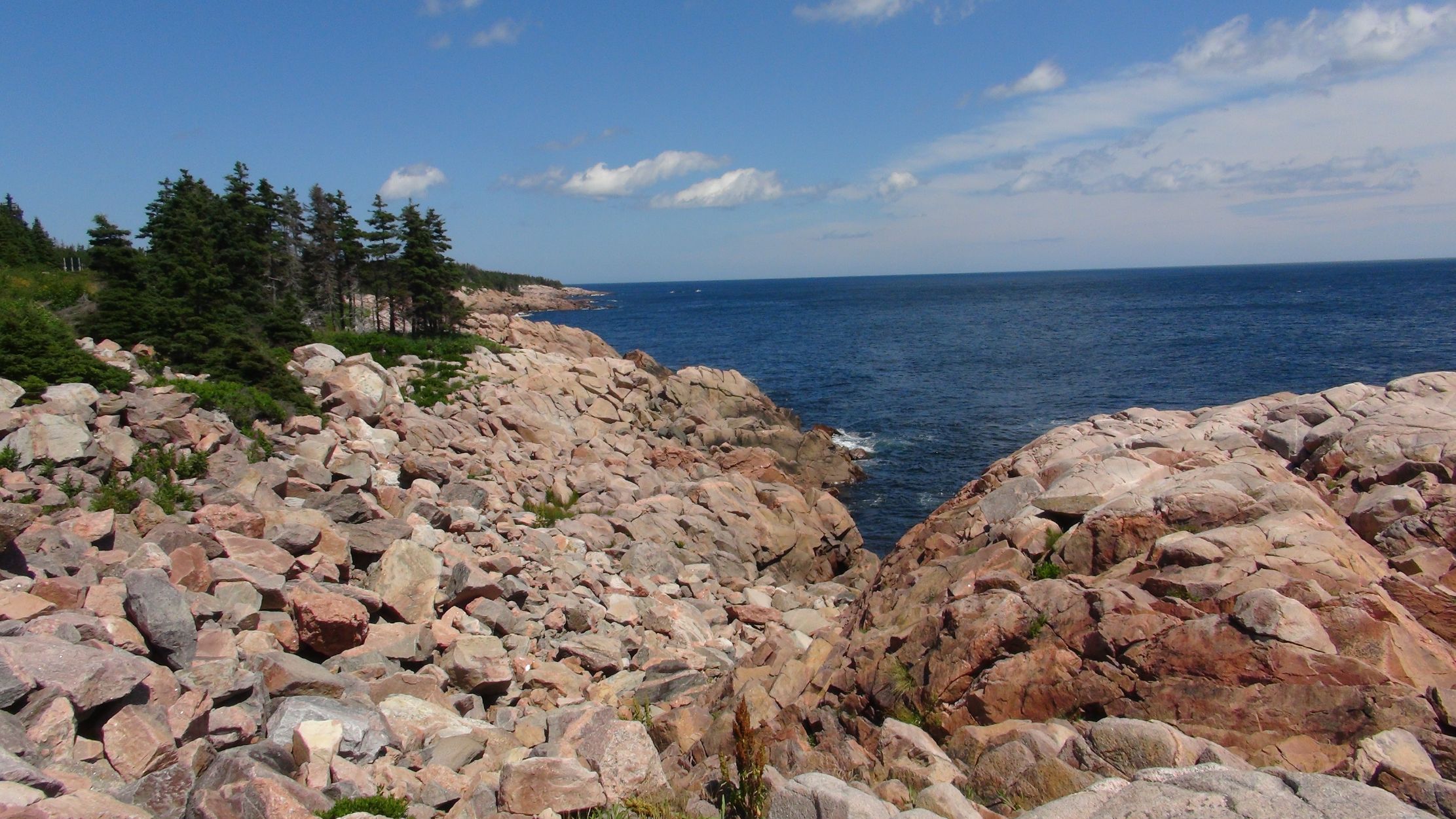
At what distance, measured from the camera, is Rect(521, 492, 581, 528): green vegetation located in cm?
2309

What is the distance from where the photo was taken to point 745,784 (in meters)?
8.38

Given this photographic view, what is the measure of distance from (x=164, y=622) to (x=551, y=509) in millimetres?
13642

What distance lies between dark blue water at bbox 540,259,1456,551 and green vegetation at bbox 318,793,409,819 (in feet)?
81.9

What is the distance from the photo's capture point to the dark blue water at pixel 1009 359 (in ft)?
143

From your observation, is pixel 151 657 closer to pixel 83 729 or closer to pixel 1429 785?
pixel 83 729

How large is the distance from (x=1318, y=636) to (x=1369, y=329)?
296ft

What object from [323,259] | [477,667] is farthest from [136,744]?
[323,259]

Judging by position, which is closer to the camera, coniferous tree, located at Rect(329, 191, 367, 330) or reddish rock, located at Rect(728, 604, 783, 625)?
reddish rock, located at Rect(728, 604, 783, 625)

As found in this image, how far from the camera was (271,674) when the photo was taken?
11219 mm

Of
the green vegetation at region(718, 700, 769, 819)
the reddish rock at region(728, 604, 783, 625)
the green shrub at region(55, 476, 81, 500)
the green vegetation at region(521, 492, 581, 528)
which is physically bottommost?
the reddish rock at region(728, 604, 783, 625)

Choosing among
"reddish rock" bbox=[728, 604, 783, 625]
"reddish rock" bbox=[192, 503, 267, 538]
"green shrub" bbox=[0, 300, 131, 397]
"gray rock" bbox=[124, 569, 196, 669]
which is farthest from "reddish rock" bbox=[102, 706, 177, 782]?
"reddish rock" bbox=[728, 604, 783, 625]

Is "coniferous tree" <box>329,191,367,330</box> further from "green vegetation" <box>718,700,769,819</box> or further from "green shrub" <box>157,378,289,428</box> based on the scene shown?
"green vegetation" <box>718,700,769,819</box>

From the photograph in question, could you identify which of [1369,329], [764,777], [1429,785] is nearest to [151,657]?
[764,777]

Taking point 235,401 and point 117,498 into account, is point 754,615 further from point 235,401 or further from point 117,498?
point 235,401
